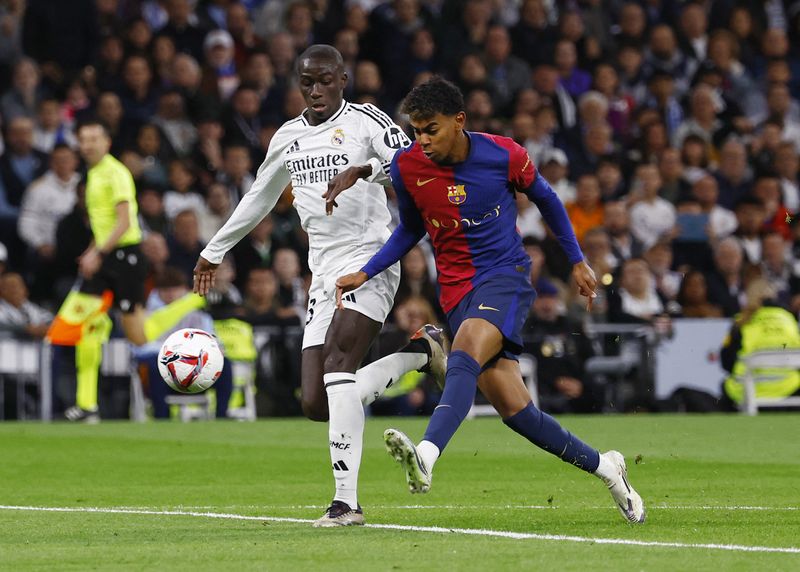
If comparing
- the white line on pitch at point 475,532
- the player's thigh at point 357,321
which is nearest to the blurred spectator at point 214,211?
the white line on pitch at point 475,532

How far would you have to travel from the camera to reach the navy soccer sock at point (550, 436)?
8.44 meters

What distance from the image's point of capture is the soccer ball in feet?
32.0

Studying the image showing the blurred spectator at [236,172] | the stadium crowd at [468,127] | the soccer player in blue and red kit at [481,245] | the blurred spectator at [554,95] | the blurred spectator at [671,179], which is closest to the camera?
the soccer player in blue and red kit at [481,245]

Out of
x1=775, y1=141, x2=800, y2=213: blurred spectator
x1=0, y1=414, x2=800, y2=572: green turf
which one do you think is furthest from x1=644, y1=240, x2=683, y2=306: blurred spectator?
x1=0, y1=414, x2=800, y2=572: green turf

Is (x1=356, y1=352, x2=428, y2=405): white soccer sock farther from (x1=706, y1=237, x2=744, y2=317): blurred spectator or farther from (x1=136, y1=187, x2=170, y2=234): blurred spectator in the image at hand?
(x1=706, y1=237, x2=744, y2=317): blurred spectator

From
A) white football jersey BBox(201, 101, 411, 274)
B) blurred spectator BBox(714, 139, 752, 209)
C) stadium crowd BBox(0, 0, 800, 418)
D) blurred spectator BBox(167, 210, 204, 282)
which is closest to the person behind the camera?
white football jersey BBox(201, 101, 411, 274)

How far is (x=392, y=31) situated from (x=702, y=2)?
17.6 feet

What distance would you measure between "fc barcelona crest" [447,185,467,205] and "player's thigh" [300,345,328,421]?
3.96 feet

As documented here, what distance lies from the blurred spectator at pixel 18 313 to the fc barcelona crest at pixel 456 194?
1030cm

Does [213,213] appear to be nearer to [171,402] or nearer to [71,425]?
[171,402]

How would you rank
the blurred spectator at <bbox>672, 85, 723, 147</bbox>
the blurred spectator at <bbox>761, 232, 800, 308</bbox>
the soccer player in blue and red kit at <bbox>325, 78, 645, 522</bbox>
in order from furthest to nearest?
the blurred spectator at <bbox>672, 85, 723, 147</bbox>
the blurred spectator at <bbox>761, 232, 800, 308</bbox>
the soccer player in blue and red kit at <bbox>325, 78, 645, 522</bbox>

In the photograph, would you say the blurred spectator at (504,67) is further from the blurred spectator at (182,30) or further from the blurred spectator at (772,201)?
the blurred spectator at (182,30)

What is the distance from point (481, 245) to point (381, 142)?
1013 millimetres

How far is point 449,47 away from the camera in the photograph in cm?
2281
